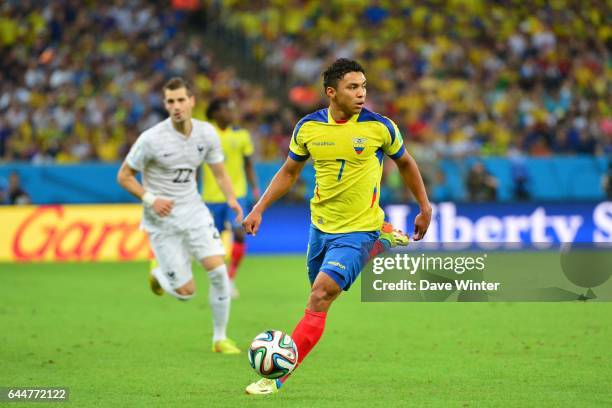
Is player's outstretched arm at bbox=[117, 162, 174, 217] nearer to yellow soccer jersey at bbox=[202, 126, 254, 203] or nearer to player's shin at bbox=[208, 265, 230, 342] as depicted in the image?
player's shin at bbox=[208, 265, 230, 342]

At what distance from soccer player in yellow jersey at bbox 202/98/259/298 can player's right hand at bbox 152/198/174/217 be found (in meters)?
3.89

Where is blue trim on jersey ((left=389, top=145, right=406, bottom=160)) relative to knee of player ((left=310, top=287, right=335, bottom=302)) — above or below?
above

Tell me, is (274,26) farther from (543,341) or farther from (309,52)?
(543,341)

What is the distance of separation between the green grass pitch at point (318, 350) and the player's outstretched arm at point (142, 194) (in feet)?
4.40

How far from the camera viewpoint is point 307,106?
26.3m

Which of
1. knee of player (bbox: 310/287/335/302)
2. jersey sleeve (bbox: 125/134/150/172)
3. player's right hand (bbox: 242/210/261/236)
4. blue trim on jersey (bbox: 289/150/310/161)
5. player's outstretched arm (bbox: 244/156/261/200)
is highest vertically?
player's outstretched arm (bbox: 244/156/261/200)

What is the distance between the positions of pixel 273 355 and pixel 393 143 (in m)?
1.84

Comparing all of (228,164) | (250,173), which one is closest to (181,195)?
(250,173)

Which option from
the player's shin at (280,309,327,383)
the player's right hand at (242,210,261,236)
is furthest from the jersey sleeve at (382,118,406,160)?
the player's shin at (280,309,327,383)

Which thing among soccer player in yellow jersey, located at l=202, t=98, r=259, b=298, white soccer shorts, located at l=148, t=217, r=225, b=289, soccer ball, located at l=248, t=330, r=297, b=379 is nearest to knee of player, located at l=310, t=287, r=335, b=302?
soccer ball, located at l=248, t=330, r=297, b=379

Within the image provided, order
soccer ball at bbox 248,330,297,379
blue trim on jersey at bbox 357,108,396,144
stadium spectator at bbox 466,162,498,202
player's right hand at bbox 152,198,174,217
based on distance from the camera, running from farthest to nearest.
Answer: stadium spectator at bbox 466,162,498,202, player's right hand at bbox 152,198,174,217, blue trim on jersey at bbox 357,108,396,144, soccer ball at bbox 248,330,297,379

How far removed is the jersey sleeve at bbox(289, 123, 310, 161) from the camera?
7.91m

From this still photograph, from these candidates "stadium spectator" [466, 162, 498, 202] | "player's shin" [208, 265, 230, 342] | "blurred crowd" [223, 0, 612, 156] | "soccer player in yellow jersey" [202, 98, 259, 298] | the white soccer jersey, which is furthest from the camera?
"blurred crowd" [223, 0, 612, 156]

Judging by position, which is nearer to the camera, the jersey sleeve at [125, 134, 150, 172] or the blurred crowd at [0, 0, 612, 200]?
the jersey sleeve at [125, 134, 150, 172]
